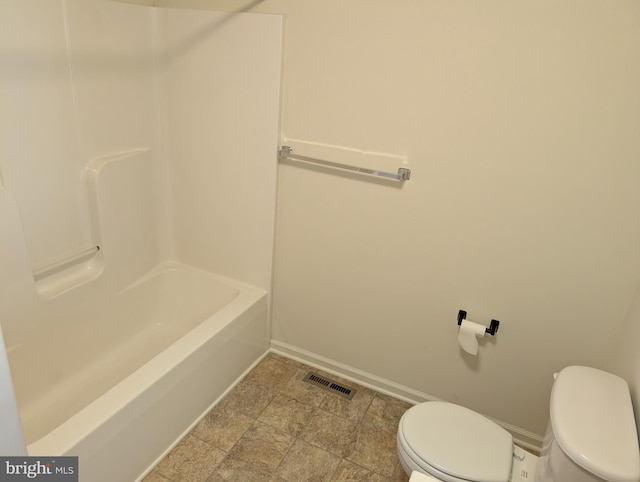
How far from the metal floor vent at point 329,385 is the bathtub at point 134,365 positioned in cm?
31

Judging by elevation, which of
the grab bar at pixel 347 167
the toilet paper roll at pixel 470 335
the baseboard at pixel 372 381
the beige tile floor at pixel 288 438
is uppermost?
the grab bar at pixel 347 167

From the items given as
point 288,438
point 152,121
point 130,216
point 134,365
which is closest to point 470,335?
point 288,438

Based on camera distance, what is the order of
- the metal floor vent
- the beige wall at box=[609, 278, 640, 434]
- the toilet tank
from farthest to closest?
1. the metal floor vent
2. the beige wall at box=[609, 278, 640, 434]
3. the toilet tank

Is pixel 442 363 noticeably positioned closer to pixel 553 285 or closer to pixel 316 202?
pixel 553 285

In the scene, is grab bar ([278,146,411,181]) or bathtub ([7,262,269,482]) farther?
grab bar ([278,146,411,181])

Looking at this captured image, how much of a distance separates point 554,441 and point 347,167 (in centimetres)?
122

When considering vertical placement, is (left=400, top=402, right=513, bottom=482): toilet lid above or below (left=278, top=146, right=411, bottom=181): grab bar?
below

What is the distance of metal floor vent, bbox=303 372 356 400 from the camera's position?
2188mm

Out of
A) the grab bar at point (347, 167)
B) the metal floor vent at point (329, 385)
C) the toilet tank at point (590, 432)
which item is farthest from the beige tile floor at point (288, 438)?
the grab bar at point (347, 167)

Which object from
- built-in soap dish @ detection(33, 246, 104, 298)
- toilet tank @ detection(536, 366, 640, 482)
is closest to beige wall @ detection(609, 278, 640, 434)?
toilet tank @ detection(536, 366, 640, 482)

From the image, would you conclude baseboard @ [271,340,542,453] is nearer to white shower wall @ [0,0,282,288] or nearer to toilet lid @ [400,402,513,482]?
white shower wall @ [0,0,282,288]

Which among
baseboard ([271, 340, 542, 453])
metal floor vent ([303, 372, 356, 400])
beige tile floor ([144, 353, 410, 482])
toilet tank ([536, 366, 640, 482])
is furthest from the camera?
metal floor vent ([303, 372, 356, 400])

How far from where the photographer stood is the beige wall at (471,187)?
147 cm

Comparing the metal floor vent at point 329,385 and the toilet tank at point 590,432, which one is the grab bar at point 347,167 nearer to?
the toilet tank at point 590,432
